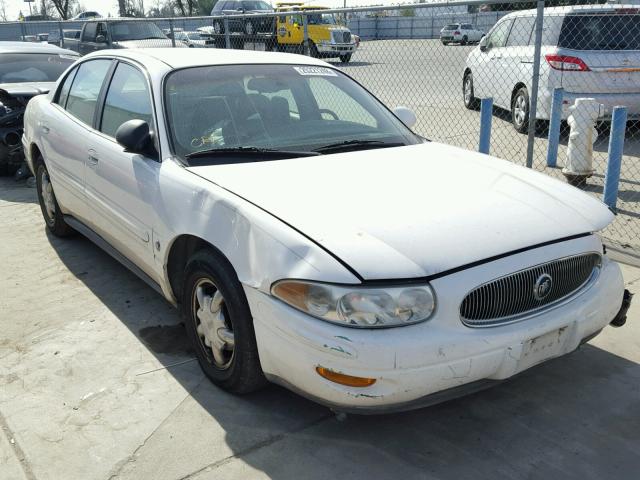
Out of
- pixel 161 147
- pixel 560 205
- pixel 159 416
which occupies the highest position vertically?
pixel 161 147

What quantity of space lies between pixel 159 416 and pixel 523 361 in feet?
5.63

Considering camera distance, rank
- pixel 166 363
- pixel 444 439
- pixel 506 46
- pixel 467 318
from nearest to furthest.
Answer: pixel 467 318
pixel 444 439
pixel 166 363
pixel 506 46

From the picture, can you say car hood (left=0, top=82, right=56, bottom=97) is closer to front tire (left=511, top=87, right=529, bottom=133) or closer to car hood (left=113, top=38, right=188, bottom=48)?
front tire (left=511, top=87, right=529, bottom=133)

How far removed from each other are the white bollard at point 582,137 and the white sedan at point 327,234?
2986mm

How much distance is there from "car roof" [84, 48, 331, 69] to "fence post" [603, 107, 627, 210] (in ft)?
8.93

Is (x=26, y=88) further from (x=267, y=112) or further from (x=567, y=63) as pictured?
(x=567, y=63)

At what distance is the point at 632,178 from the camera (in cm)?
729

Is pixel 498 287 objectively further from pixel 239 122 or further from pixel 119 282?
pixel 119 282

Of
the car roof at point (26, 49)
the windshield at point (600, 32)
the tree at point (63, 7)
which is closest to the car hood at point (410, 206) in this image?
the windshield at point (600, 32)

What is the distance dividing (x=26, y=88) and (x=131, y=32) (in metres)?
8.59

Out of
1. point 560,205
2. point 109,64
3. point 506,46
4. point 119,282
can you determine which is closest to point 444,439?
point 560,205

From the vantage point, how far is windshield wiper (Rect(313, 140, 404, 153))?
12.6 feet

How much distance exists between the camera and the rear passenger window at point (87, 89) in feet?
15.5

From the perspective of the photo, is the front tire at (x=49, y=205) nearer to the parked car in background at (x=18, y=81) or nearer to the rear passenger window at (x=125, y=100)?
the rear passenger window at (x=125, y=100)
